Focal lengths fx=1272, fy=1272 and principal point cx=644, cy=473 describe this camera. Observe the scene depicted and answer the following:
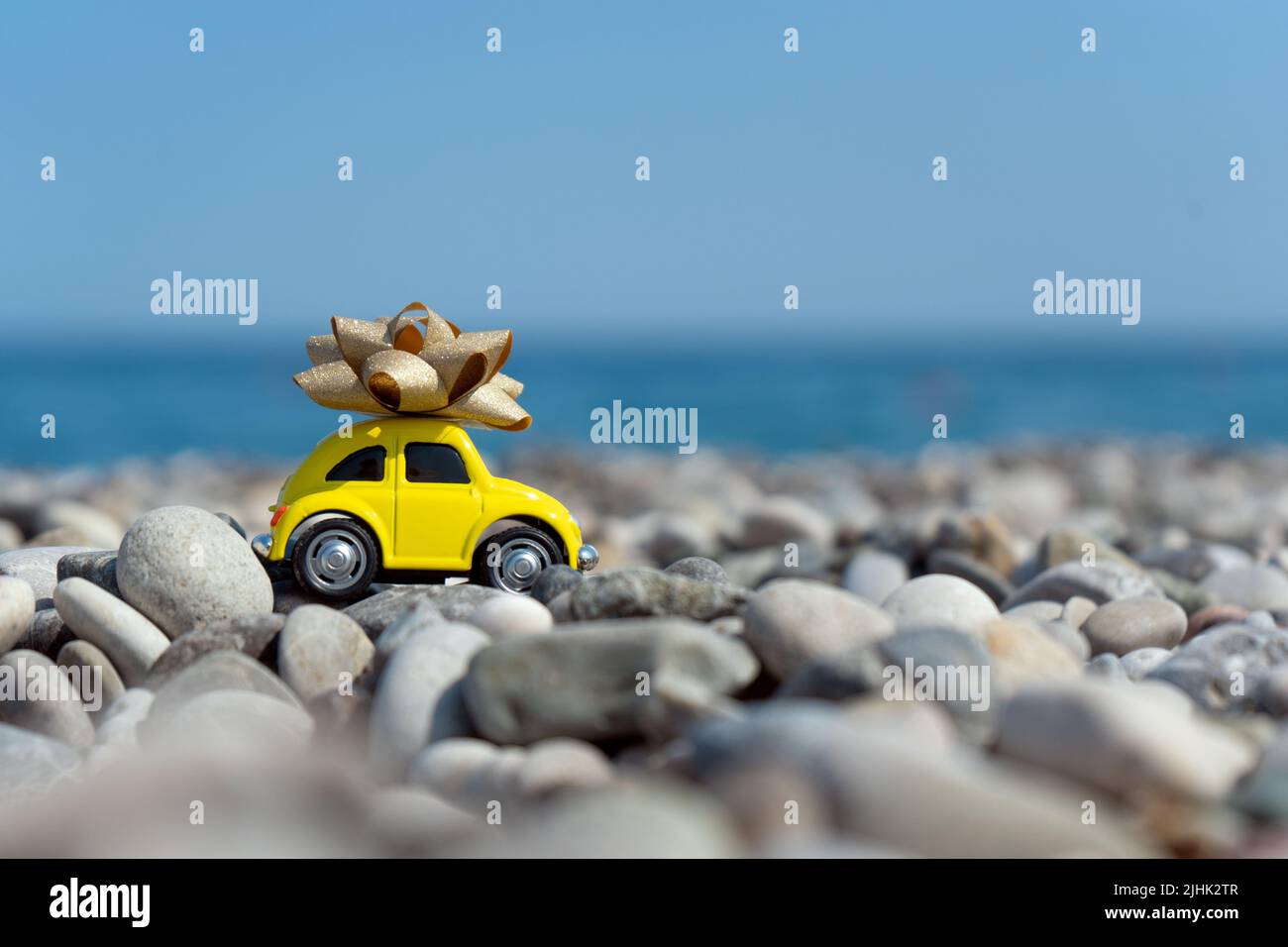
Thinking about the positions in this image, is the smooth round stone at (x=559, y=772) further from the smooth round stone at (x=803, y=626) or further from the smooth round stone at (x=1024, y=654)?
the smooth round stone at (x=1024, y=654)

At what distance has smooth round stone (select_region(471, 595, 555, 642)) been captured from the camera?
3.99 meters

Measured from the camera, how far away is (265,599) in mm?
4781

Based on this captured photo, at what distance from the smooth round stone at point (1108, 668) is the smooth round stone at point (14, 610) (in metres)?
3.73

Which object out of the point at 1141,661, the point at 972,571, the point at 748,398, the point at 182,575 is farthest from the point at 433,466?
the point at 748,398

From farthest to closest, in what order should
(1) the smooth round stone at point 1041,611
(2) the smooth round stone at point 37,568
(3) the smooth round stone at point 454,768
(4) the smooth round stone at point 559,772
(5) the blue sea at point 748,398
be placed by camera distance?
(5) the blue sea at point 748,398 → (1) the smooth round stone at point 1041,611 → (2) the smooth round stone at point 37,568 → (3) the smooth round stone at point 454,768 → (4) the smooth round stone at point 559,772

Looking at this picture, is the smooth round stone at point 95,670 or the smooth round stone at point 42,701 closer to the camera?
the smooth round stone at point 42,701

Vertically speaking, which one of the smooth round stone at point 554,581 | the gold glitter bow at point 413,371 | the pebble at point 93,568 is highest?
the gold glitter bow at point 413,371

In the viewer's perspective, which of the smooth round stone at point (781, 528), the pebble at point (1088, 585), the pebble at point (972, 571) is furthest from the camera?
the smooth round stone at point (781, 528)

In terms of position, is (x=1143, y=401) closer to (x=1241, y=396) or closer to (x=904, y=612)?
(x=1241, y=396)

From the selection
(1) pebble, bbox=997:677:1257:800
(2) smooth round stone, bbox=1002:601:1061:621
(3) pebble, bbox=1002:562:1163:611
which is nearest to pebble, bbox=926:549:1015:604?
(3) pebble, bbox=1002:562:1163:611

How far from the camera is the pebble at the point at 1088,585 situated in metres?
5.88

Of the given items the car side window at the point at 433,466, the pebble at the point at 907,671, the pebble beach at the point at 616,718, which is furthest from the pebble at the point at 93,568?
the pebble at the point at 907,671

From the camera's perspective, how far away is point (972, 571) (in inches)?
286

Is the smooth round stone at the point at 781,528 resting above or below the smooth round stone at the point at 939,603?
above
